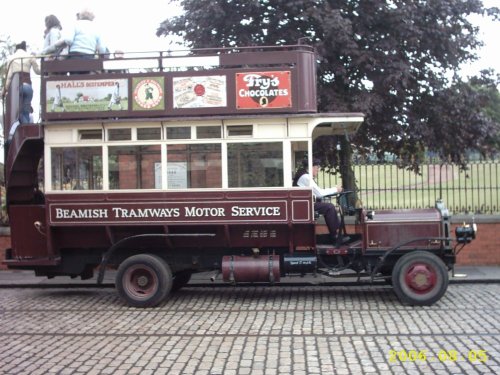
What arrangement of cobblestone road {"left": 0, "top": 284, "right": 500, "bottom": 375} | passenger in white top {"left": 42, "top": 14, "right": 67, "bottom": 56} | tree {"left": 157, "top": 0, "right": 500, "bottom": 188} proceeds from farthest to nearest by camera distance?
tree {"left": 157, "top": 0, "right": 500, "bottom": 188}
passenger in white top {"left": 42, "top": 14, "right": 67, "bottom": 56}
cobblestone road {"left": 0, "top": 284, "right": 500, "bottom": 375}

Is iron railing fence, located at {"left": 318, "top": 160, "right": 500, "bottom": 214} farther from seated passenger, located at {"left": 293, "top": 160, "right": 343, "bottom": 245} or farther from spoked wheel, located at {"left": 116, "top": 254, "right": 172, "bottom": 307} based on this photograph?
spoked wheel, located at {"left": 116, "top": 254, "right": 172, "bottom": 307}

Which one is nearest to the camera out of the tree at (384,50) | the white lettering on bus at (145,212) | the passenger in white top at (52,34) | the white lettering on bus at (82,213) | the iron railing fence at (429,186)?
the white lettering on bus at (145,212)

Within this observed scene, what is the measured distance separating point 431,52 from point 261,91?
14.9ft

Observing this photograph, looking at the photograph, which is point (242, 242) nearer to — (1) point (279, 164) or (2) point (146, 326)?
(1) point (279, 164)

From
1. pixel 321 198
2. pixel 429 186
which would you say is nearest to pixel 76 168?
pixel 321 198

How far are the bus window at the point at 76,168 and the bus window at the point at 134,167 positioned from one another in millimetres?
221

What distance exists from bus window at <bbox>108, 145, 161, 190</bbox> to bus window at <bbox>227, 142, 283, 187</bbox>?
1.11 meters

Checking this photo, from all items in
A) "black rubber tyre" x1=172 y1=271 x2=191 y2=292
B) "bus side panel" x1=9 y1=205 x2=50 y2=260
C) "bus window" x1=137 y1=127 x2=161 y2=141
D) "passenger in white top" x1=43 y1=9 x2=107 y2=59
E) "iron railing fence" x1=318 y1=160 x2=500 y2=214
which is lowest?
"black rubber tyre" x1=172 y1=271 x2=191 y2=292

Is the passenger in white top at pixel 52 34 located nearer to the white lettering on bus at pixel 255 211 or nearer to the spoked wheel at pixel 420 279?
the white lettering on bus at pixel 255 211

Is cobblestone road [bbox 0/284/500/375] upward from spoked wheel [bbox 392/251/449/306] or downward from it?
downward

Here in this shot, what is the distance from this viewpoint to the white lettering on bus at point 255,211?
881 cm

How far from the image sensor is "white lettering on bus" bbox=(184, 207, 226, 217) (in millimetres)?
8867

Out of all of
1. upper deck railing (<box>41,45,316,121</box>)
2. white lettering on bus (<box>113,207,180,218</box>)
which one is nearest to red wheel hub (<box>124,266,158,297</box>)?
white lettering on bus (<box>113,207,180,218</box>)

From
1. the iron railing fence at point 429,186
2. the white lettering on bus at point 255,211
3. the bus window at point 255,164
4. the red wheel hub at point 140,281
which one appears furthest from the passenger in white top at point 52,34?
the iron railing fence at point 429,186
